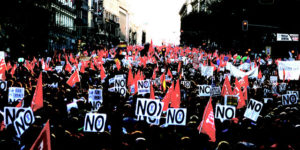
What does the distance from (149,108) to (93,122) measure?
1.43m

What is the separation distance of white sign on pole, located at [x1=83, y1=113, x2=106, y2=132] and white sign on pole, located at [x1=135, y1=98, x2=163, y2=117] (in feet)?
3.42

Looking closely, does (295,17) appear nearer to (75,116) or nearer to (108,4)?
(75,116)

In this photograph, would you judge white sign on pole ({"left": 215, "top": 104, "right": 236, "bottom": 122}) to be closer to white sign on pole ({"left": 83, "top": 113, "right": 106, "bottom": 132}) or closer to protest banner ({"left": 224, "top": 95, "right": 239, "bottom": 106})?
protest banner ({"left": 224, "top": 95, "right": 239, "bottom": 106})

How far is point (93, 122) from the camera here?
9117 millimetres

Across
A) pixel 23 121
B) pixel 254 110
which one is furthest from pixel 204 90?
pixel 23 121

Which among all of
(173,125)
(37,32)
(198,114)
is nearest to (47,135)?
(173,125)

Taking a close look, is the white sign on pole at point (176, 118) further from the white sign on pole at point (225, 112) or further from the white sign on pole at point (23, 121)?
the white sign on pole at point (23, 121)

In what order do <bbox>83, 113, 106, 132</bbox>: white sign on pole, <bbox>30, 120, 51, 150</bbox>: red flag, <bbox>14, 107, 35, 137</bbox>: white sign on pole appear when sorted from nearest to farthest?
<bbox>30, 120, 51, 150</bbox>: red flag, <bbox>14, 107, 35, 137</bbox>: white sign on pole, <bbox>83, 113, 106, 132</bbox>: white sign on pole

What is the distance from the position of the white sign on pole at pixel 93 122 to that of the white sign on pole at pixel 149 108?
1.04 meters

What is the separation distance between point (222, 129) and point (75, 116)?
3.47 meters

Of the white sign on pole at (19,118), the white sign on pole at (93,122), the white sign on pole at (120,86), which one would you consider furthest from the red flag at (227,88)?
the white sign on pole at (19,118)

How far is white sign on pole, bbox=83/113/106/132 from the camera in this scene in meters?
9.09

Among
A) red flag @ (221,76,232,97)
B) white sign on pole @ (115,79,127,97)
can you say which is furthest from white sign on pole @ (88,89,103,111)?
red flag @ (221,76,232,97)

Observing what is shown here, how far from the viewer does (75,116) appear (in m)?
10.8
